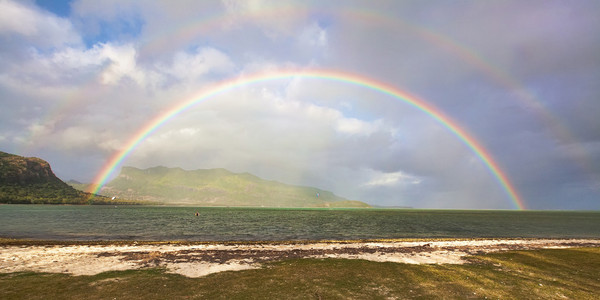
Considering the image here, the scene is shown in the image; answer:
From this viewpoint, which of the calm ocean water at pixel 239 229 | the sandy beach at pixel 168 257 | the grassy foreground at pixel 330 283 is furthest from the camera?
the calm ocean water at pixel 239 229

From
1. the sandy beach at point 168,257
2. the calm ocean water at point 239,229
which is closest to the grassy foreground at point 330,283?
the sandy beach at point 168,257

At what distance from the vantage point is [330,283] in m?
18.0

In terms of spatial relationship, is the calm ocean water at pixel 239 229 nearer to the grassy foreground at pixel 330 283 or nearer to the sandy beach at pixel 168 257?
the sandy beach at pixel 168 257

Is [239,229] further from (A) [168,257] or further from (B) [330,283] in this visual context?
(B) [330,283]

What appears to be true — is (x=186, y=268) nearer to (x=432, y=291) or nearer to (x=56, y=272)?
(x=56, y=272)

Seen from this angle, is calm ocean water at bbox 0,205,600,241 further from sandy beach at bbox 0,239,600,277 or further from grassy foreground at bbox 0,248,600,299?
grassy foreground at bbox 0,248,600,299

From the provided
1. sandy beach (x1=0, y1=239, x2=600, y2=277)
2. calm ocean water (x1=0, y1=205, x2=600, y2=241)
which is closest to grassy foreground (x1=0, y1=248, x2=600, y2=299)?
sandy beach (x1=0, y1=239, x2=600, y2=277)

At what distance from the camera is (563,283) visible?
746 inches

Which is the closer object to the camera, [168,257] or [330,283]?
[330,283]

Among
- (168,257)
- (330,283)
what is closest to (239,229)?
(168,257)

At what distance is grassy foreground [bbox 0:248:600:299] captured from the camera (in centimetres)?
1559

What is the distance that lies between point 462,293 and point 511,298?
2.50 meters

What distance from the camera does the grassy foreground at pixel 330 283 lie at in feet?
51.1

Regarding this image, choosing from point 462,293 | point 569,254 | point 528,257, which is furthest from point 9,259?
point 569,254
